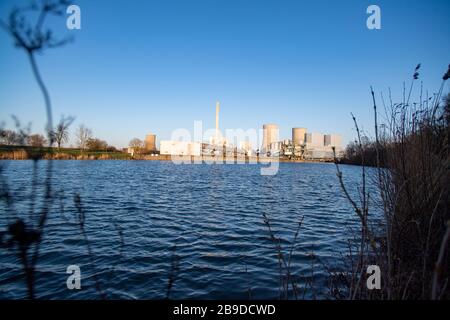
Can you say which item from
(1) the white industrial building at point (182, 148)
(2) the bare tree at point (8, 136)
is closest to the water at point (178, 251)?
(2) the bare tree at point (8, 136)

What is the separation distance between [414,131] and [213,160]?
3860 inches

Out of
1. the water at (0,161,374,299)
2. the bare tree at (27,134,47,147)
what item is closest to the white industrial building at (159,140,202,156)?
the water at (0,161,374,299)

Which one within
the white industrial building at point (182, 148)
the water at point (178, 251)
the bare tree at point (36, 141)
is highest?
the white industrial building at point (182, 148)

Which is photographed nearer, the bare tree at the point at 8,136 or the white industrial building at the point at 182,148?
the bare tree at the point at 8,136

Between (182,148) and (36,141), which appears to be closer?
(36,141)

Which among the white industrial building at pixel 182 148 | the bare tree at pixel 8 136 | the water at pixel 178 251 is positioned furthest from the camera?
the white industrial building at pixel 182 148

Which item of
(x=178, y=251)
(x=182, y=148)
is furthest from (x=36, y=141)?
(x=182, y=148)

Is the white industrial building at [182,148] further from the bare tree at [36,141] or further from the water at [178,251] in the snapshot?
the bare tree at [36,141]

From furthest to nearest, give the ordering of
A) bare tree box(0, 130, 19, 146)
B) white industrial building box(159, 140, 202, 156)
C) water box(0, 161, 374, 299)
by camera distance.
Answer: white industrial building box(159, 140, 202, 156)
water box(0, 161, 374, 299)
bare tree box(0, 130, 19, 146)

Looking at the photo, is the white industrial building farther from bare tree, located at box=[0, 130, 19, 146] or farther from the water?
bare tree, located at box=[0, 130, 19, 146]

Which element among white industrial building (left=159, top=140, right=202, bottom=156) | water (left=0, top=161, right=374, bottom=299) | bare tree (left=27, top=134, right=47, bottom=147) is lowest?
water (left=0, top=161, right=374, bottom=299)

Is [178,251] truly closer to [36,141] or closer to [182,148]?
[36,141]

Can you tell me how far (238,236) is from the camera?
8.25 metres
